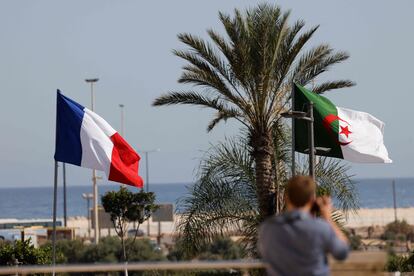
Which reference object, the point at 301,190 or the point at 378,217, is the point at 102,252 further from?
the point at 378,217

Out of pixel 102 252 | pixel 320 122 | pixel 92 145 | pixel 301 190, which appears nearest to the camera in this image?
pixel 301 190

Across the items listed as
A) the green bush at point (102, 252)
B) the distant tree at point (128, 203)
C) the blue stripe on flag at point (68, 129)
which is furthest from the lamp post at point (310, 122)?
the green bush at point (102, 252)

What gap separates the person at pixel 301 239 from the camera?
706 centimetres

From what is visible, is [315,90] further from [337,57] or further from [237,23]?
[237,23]

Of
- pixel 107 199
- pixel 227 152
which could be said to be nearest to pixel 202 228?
pixel 227 152

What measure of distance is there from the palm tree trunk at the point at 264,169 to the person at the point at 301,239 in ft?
57.6

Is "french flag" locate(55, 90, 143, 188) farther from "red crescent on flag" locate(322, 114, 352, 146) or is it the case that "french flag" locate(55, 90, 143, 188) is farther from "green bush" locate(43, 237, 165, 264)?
"green bush" locate(43, 237, 165, 264)

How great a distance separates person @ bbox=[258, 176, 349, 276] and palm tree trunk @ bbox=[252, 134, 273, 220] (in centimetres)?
1755

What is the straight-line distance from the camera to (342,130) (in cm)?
2319

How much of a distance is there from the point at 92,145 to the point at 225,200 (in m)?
4.86

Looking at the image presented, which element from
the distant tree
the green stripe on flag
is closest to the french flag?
the green stripe on flag

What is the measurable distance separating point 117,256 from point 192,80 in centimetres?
2785

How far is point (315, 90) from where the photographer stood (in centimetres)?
2658

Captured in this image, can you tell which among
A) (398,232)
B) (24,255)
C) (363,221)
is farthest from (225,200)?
(363,221)
